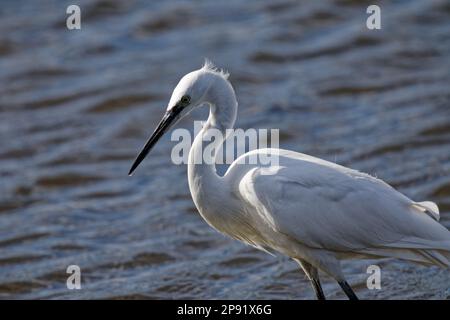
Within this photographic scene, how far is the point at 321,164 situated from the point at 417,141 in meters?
4.18

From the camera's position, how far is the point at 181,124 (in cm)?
1198

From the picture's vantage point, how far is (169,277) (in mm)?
8727

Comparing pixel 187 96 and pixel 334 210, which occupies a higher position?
pixel 187 96

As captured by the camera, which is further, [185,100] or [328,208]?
[328,208]

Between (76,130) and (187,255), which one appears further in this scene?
(76,130)

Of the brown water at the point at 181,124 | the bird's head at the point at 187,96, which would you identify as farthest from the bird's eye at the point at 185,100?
the brown water at the point at 181,124

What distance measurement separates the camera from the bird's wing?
22.2 feet

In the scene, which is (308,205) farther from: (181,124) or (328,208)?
(181,124)

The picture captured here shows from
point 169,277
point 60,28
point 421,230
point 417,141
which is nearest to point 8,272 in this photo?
point 169,277

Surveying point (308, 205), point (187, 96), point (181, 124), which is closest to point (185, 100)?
point (187, 96)

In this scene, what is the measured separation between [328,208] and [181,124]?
5.35 m

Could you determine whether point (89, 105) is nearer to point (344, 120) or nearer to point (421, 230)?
point (344, 120)

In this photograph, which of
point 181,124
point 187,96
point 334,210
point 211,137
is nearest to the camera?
point 187,96

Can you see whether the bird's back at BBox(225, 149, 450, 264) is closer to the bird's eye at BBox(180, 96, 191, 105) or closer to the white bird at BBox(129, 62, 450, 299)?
the white bird at BBox(129, 62, 450, 299)
